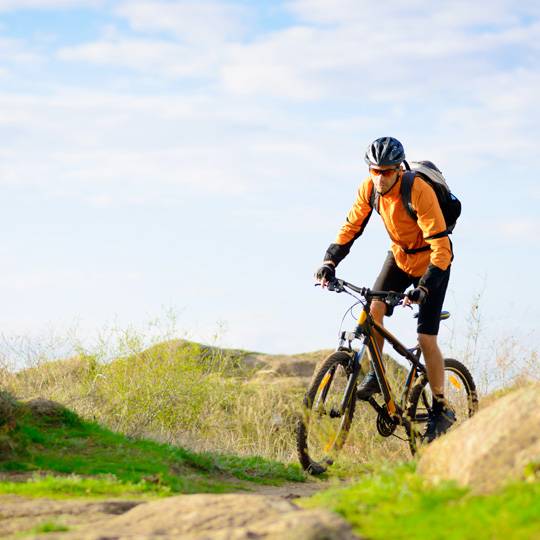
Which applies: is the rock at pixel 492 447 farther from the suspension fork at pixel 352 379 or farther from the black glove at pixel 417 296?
the suspension fork at pixel 352 379

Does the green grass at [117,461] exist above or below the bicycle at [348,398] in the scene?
below

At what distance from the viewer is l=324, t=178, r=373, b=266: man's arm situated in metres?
9.92

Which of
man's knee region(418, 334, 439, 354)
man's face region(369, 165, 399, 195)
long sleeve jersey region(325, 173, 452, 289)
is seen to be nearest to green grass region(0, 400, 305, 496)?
man's knee region(418, 334, 439, 354)

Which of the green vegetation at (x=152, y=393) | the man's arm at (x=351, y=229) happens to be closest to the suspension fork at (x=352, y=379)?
the man's arm at (x=351, y=229)

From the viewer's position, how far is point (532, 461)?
5.50 meters

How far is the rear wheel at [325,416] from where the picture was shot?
A: 921 cm

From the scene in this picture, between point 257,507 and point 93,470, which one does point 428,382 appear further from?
point 257,507

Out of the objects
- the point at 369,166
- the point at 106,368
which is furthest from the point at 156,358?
the point at 369,166

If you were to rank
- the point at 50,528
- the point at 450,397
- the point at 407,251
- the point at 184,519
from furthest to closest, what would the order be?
the point at 450,397 < the point at 407,251 < the point at 50,528 < the point at 184,519

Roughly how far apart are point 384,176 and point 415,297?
4.00 feet

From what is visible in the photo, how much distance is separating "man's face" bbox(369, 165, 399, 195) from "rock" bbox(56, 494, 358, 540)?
14.3ft

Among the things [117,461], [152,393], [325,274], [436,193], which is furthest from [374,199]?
[152,393]

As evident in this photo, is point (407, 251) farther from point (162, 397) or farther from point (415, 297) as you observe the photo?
point (162, 397)

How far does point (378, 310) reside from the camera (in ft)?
31.6
